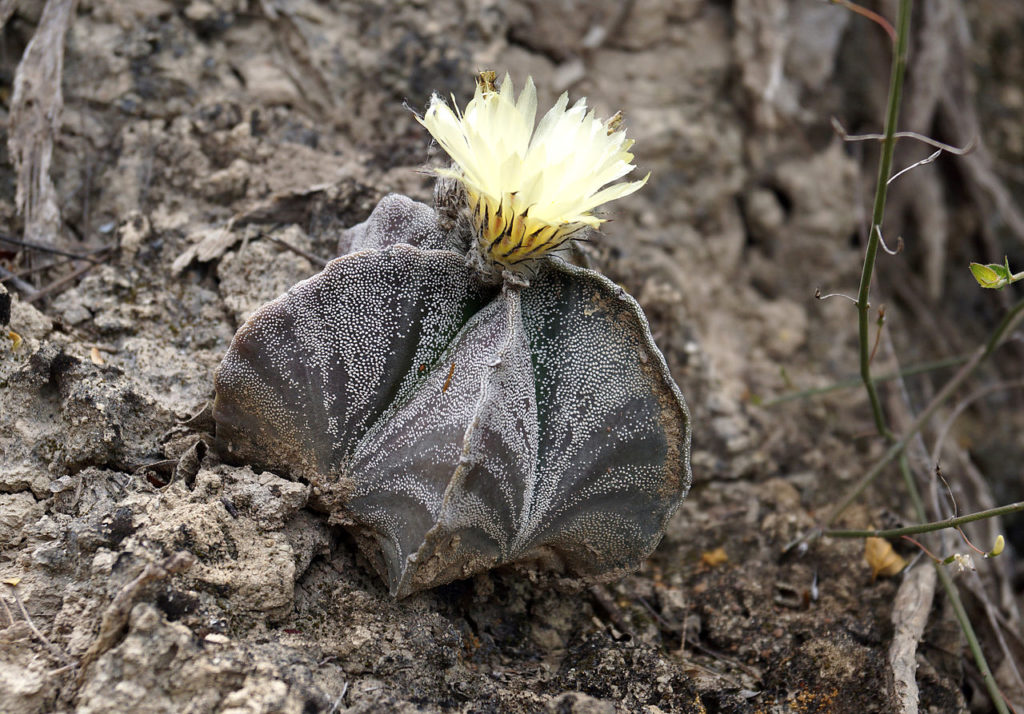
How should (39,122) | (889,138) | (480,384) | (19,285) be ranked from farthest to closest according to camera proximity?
(39,122), (19,285), (889,138), (480,384)

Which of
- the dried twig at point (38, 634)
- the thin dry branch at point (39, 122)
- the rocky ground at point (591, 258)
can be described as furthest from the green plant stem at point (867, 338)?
the thin dry branch at point (39, 122)

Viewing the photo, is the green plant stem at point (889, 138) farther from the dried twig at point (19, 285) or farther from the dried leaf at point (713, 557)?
the dried twig at point (19, 285)

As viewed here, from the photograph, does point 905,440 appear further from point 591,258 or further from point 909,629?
point 591,258

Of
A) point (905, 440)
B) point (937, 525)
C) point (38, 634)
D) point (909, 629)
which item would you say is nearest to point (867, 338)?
point (937, 525)

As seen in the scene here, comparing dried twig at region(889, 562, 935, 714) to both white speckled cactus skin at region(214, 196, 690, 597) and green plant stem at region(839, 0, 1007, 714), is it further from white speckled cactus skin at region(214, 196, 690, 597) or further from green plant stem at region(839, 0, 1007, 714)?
white speckled cactus skin at region(214, 196, 690, 597)

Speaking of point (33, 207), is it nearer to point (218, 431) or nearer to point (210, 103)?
point (210, 103)

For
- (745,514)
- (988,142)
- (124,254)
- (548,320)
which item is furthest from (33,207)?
(988,142)
